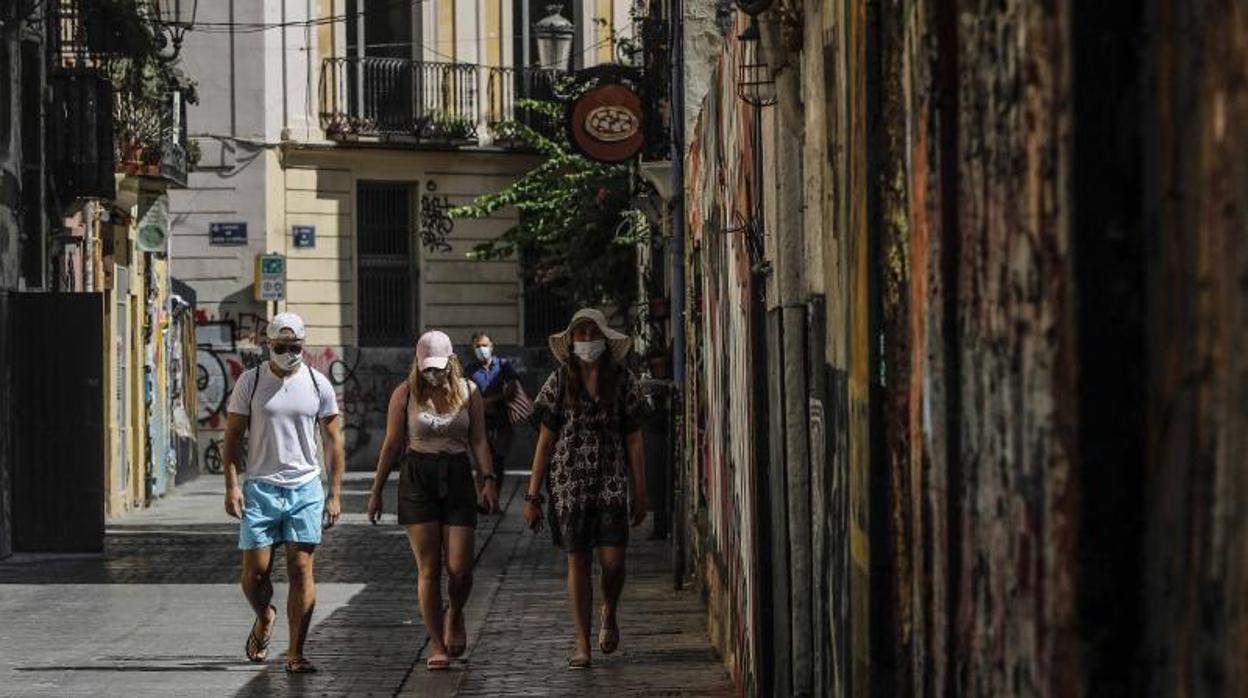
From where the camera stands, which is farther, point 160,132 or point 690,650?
point 160,132

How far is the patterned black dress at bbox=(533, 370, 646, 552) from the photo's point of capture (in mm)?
12922

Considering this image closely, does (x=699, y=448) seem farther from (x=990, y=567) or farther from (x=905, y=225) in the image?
(x=990, y=567)

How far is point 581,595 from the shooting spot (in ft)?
42.4

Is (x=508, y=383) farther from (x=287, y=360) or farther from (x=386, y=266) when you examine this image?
(x=386, y=266)

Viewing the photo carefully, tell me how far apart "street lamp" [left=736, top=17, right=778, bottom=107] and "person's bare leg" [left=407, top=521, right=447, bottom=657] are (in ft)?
11.7

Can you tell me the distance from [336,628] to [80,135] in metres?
10.3

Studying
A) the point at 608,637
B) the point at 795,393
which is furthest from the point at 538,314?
the point at 795,393

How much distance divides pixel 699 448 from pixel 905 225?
10.9 meters

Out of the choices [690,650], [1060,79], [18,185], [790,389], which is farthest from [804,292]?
[18,185]

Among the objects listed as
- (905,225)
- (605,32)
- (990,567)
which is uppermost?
(605,32)

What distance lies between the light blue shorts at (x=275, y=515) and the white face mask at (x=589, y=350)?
1.41m

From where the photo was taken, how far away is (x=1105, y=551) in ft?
10.1

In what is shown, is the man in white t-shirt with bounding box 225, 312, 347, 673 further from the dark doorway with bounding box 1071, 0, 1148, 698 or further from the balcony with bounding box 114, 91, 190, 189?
the balcony with bounding box 114, 91, 190, 189

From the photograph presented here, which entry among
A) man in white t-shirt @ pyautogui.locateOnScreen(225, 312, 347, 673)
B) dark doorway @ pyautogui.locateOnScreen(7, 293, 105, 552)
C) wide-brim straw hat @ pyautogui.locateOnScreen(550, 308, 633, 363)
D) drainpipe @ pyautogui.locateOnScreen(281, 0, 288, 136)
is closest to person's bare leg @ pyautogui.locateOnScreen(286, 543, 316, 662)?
man in white t-shirt @ pyautogui.locateOnScreen(225, 312, 347, 673)
